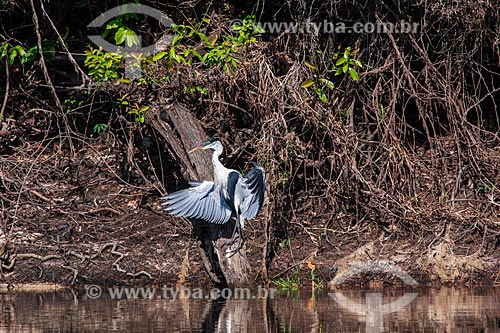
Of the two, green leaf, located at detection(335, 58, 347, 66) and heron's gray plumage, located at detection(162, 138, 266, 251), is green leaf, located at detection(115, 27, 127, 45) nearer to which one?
heron's gray plumage, located at detection(162, 138, 266, 251)

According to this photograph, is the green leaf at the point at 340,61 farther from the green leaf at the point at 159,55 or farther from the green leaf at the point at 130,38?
the green leaf at the point at 130,38

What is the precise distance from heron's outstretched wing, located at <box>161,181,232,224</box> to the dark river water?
63 centimetres

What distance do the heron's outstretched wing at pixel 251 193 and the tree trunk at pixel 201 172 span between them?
0.22m

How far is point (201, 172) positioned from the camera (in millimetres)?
7805

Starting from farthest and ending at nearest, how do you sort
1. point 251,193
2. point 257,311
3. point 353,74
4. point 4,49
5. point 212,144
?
point 4,49, point 353,74, point 212,144, point 251,193, point 257,311

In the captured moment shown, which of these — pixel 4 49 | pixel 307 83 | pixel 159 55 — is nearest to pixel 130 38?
pixel 159 55

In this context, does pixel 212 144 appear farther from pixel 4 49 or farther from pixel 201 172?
pixel 4 49

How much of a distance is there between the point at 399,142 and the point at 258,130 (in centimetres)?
130

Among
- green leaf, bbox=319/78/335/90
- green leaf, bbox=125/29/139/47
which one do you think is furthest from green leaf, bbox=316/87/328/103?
green leaf, bbox=125/29/139/47

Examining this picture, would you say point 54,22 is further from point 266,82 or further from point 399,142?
point 399,142

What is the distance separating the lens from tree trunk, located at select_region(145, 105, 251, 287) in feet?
24.5

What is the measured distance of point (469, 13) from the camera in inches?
325

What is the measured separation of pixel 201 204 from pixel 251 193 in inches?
16.4

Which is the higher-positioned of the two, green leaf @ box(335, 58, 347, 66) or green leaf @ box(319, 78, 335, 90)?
green leaf @ box(335, 58, 347, 66)
